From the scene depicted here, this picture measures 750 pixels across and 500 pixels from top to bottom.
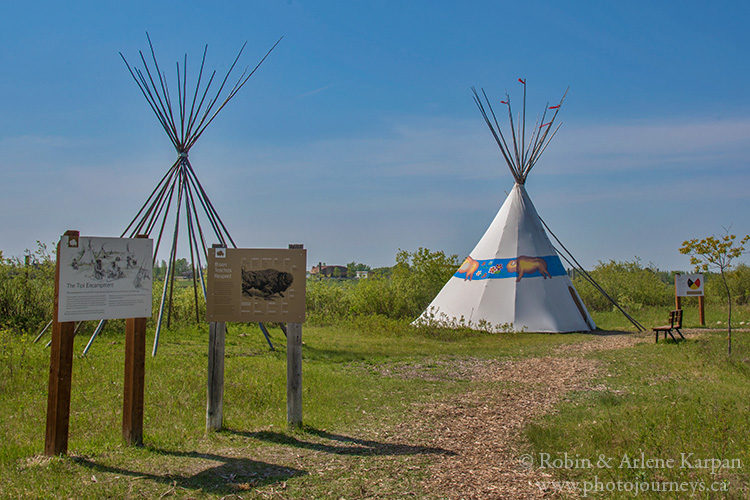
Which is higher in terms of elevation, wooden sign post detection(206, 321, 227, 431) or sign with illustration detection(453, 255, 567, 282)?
sign with illustration detection(453, 255, 567, 282)

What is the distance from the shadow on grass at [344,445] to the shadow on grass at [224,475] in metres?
0.55

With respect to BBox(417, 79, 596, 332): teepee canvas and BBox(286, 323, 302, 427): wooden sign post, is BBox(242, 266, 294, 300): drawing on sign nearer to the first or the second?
BBox(286, 323, 302, 427): wooden sign post

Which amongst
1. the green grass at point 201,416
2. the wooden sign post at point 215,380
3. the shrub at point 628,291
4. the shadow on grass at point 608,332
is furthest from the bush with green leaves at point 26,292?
the shrub at point 628,291

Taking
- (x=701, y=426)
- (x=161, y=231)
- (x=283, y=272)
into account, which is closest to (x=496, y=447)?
(x=701, y=426)

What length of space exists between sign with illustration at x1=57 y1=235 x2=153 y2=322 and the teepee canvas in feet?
30.9

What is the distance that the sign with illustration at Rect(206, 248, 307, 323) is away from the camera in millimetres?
5094

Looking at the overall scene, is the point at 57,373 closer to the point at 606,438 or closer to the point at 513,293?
the point at 606,438

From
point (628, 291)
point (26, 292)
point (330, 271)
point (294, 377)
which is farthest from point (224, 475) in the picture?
point (330, 271)

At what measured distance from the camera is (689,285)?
1453 centimetres

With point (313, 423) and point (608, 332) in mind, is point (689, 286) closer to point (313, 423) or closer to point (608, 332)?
point (608, 332)

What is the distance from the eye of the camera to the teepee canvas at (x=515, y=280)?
525 inches

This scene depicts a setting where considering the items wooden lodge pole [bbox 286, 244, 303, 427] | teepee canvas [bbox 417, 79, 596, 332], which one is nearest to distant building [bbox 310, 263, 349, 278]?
teepee canvas [bbox 417, 79, 596, 332]

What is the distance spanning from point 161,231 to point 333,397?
Answer: 492cm

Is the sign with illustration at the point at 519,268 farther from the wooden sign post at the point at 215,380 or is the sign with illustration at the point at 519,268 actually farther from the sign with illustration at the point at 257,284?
the wooden sign post at the point at 215,380
